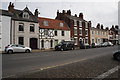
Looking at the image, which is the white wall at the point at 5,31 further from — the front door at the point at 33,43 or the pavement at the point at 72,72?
the pavement at the point at 72,72

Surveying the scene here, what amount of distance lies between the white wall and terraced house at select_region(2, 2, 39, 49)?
0.45 metres

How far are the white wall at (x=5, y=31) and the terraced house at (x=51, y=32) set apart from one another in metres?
8.26

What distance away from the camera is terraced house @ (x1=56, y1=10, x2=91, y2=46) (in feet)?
160

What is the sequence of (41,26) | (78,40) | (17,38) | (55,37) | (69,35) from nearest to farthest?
(17,38)
(41,26)
(55,37)
(69,35)
(78,40)

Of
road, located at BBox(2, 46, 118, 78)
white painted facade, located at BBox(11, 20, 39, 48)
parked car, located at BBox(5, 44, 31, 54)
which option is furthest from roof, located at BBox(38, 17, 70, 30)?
road, located at BBox(2, 46, 118, 78)

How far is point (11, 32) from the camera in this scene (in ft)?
107

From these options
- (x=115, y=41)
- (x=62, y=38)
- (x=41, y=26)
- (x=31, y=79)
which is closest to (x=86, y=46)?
(x=62, y=38)

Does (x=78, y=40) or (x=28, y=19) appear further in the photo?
(x=78, y=40)

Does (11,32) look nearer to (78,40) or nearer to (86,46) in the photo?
(86,46)

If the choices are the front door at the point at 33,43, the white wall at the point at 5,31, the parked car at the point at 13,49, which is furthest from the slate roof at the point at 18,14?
the parked car at the point at 13,49

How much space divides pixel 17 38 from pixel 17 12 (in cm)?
645

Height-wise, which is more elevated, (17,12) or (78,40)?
(17,12)

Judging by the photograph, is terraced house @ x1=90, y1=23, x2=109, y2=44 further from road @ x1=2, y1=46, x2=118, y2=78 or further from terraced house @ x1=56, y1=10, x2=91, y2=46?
road @ x1=2, y1=46, x2=118, y2=78

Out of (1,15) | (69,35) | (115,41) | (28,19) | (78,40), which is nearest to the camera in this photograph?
(1,15)
